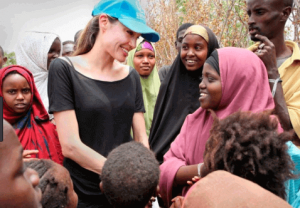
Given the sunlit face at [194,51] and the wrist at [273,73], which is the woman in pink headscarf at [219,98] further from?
the sunlit face at [194,51]

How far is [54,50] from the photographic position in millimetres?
4027

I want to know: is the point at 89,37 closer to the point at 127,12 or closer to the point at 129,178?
the point at 127,12

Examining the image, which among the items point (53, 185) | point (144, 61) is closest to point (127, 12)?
point (53, 185)

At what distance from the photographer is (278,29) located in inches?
109

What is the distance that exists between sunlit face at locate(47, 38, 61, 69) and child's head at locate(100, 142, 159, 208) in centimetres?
232

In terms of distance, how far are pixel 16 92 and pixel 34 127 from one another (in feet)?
1.06

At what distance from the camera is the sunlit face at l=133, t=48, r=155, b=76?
175 inches

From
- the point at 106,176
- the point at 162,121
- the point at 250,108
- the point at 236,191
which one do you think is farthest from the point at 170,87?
the point at 236,191

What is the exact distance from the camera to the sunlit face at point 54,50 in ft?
13.0

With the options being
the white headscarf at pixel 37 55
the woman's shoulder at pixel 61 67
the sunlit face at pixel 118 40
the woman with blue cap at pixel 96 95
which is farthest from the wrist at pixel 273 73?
the white headscarf at pixel 37 55

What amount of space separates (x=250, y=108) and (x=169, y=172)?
0.66 metres

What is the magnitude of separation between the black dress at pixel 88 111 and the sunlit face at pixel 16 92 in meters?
0.56

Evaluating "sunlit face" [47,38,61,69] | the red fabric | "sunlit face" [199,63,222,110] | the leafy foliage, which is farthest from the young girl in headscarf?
the leafy foliage

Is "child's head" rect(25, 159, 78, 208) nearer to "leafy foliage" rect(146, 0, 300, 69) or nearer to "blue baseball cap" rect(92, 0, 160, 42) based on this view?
"blue baseball cap" rect(92, 0, 160, 42)
